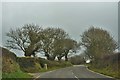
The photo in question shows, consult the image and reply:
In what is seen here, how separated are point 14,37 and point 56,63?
18564 mm

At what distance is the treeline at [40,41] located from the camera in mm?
71875

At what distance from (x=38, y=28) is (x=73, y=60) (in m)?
52.6

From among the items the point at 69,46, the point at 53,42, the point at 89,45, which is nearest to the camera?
the point at 89,45

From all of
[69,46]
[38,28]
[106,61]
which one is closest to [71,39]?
[69,46]

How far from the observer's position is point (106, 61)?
53625 millimetres

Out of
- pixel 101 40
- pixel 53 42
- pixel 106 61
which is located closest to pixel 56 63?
pixel 53 42

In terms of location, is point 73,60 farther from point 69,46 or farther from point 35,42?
point 35,42

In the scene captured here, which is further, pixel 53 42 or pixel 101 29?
pixel 53 42

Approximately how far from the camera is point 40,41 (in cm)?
7375

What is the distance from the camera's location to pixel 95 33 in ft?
221

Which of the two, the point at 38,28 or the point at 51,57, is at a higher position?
the point at 38,28

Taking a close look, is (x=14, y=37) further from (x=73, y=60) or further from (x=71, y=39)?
(x=73, y=60)

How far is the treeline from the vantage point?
71875mm

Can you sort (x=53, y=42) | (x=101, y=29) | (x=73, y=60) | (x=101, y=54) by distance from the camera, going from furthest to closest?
(x=73, y=60)
(x=53, y=42)
(x=101, y=29)
(x=101, y=54)
